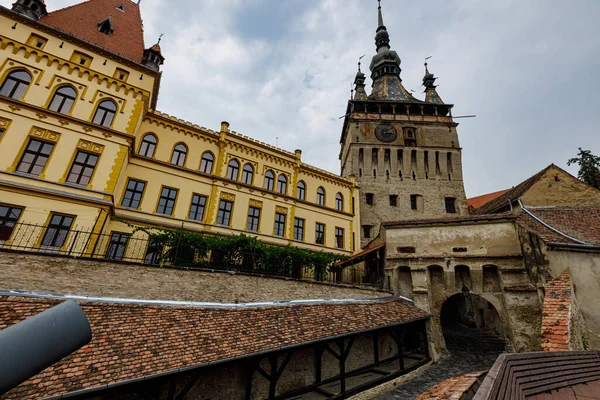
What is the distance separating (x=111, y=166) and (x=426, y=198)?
27.4m

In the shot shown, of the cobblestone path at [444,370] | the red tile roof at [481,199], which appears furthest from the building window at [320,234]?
the red tile roof at [481,199]

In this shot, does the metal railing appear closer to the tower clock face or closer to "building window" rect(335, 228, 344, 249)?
"building window" rect(335, 228, 344, 249)

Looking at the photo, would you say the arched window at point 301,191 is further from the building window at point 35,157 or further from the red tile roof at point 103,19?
the building window at point 35,157

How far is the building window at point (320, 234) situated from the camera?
2150 centimetres

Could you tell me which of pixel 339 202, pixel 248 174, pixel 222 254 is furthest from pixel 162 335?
pixel 339 202

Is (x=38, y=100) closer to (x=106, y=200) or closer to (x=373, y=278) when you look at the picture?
(x=106, y=200)

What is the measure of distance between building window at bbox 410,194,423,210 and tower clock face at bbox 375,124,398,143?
7001mm

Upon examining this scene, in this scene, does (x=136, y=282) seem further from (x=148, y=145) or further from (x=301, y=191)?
(x=301, y=191)

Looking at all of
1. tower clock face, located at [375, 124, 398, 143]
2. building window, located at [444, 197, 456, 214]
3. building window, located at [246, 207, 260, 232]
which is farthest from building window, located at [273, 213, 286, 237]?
building window, located at [444, 197, 456, 214]

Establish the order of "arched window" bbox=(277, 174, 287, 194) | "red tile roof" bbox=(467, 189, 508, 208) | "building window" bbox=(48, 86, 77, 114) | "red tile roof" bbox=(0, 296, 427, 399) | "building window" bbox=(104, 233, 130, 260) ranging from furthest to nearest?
1. "red tile roof" bbox=(467, 189, 508, 208)
2. "arched window" bbox=(277, 174, 287, 194)
3. "building window" bbox=(104, 233, 130, 260)
4. "building window" bbox=(48, 86, 77, 114)
5. "red tile roof" bbox=(0, 296, 427, 399)

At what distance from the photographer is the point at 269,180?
21000 millimetres

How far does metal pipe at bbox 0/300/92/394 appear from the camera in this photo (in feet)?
4.75

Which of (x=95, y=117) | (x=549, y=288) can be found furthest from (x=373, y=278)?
(x=95, y=117)

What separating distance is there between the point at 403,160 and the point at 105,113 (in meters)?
26.8
